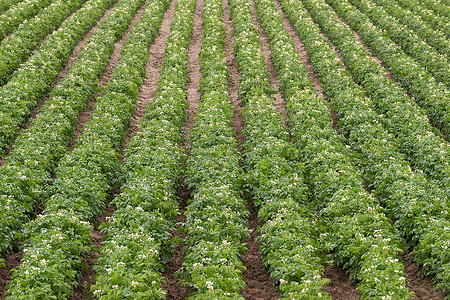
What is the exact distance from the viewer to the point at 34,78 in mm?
19797

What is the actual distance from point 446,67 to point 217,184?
15.3 m

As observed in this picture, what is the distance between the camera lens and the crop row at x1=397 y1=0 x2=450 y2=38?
3010 centimetres

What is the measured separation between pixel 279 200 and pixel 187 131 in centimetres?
736

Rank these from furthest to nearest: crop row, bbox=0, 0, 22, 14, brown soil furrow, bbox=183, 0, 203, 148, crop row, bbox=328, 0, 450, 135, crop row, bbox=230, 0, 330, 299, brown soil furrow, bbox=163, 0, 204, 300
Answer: crop row, bbox=0, 0, 22, 14 < brown soil furrow, bbox=183, 0, 203, 148 < crop row, bbox=328, 0, 450, 135 < brown soil furrow, bbox=163, 0, 204, 300 < crop row, bbox=230, 0, 330, 299

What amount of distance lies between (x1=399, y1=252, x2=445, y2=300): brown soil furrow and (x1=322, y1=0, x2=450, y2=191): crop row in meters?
2.55

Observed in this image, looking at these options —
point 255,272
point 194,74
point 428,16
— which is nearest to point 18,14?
point 194,74

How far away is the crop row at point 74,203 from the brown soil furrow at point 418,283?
23.7 ft

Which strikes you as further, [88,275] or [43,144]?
[43,144]

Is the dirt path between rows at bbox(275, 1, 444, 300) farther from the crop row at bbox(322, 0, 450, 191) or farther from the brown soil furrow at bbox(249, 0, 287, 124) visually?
the brown soil furrow at bbox(249, 0, 287, 124)

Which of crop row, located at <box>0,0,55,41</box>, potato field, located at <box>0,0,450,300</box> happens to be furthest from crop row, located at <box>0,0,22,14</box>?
potato field, located at <box>0,0,450,300</box>

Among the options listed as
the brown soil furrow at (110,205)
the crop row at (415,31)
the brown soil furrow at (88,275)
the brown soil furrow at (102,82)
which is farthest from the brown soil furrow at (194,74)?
the crop row at (415,31)

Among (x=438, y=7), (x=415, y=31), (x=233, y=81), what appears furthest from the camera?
(x=438, y=7)

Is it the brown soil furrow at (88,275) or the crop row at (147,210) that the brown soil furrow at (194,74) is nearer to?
the crop row at (147,210)

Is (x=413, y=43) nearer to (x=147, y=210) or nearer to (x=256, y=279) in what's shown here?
(x=256, y=279)
